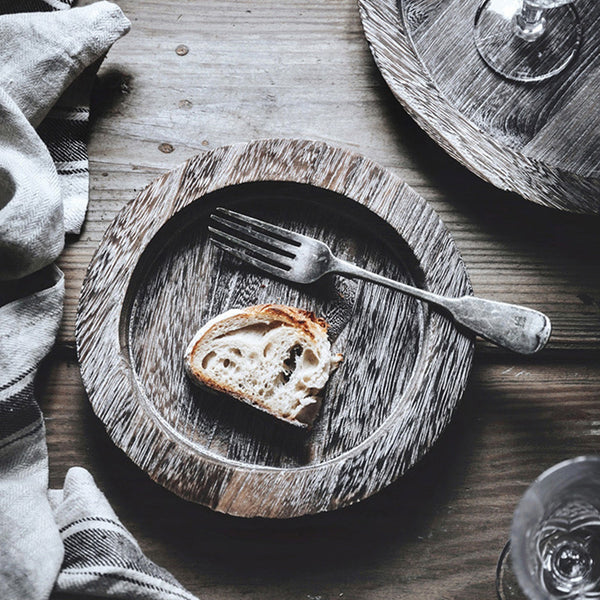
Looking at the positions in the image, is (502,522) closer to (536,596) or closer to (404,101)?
(536,596)

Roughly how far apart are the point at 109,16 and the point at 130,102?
0.10 m

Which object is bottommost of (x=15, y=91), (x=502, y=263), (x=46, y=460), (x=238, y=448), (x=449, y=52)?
(x=46, y=460)

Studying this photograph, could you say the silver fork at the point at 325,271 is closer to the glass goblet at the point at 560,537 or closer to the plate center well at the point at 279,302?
the plate center well at the point at 279,302

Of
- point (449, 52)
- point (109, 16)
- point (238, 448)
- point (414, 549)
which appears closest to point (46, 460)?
point (238, 448)

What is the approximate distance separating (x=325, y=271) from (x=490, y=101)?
0.97 feet

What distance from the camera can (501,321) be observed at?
0.82 meters

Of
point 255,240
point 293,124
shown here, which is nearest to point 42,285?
point 255,240

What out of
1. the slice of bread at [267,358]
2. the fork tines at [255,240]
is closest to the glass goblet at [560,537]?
the slice of bread at [267,358]

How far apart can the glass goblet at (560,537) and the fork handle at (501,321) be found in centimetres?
14

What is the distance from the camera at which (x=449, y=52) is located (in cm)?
92

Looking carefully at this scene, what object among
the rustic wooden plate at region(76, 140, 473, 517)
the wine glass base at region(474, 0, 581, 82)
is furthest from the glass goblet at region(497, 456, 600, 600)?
the wine glass base at region(474, 0, 581, 82)

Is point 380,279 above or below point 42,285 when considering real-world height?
above

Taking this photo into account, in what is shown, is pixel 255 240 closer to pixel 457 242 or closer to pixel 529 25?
pixel 457 242

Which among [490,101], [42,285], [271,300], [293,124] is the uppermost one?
[490,101]
